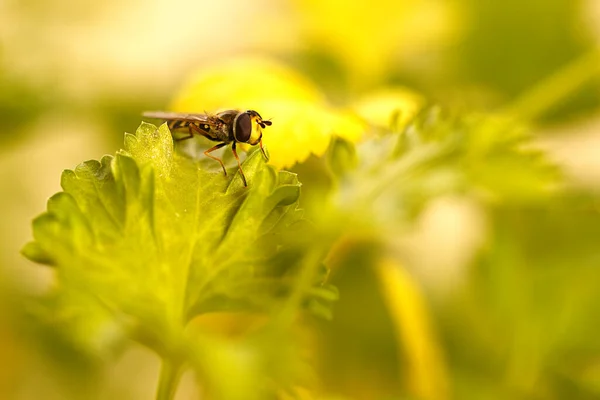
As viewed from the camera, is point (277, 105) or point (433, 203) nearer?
point (277, 105)

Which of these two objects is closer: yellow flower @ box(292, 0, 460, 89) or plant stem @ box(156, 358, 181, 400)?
plant stem @ box(156, 358, 181, 400)

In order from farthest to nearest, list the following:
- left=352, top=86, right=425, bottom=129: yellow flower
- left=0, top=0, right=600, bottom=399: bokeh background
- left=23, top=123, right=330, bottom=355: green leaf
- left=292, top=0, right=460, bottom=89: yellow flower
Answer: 1. left=292, top=0, right=460, bottom=89: yellow flower
2. left=0, top=0, right=600, bottom=399: bokeh background
3. left=352, top=86, right=425, bottom=129: yellow flower
4. left=23, top=123, right=330, bottom=355: green leaf

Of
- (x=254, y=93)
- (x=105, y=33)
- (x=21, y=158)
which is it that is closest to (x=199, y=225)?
(x=254, y=93)

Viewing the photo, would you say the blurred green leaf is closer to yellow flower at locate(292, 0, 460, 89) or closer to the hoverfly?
the hoverfly

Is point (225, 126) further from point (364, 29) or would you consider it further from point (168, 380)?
point (364, 29)

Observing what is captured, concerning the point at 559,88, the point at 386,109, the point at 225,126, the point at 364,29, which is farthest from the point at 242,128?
the point at 364,29

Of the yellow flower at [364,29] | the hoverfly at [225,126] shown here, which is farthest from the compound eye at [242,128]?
the yellow flower at [364,29]

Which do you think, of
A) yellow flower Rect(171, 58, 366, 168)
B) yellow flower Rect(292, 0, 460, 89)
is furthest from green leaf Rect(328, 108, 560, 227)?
yellow flower Rect(292, 0, 460, 89)

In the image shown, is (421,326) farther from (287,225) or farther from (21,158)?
(21,158)
